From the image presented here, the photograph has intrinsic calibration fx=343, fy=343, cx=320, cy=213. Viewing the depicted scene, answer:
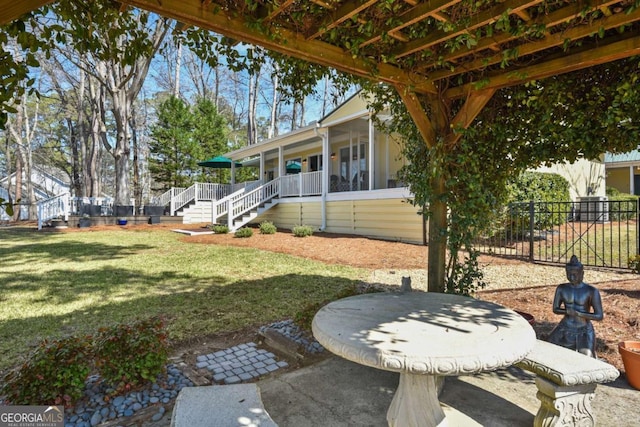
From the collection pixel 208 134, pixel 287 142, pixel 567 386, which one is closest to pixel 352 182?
pixel 287 142

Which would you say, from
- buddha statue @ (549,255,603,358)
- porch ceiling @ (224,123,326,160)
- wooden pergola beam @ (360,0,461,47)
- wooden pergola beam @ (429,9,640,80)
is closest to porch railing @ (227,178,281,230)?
porch ceiling @ (224,123,326,160)

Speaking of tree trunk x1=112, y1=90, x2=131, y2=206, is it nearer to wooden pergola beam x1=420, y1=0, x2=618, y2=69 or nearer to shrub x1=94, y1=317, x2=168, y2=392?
shrub x1=94, y1=317, x2=168, y2=392

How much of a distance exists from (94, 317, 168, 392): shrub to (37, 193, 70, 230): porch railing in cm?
1627

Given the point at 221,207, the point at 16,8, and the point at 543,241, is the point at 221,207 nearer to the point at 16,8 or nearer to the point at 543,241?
the point at 543,241

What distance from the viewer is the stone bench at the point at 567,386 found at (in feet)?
6.71

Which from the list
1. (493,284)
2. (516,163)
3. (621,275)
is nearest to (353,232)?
(493,284)

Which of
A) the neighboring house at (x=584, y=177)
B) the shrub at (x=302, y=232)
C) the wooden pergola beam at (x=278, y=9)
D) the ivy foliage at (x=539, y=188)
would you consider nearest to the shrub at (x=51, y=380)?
the wooden pergola beam at (x=278, y=9)

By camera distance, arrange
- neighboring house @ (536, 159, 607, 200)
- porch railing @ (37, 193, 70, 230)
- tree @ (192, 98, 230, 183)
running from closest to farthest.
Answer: neighboring house @ (536, 159, 607, 200) → porch railing @ (37, 193, 70, 230) → tree @ (192, 98, 230, 183)

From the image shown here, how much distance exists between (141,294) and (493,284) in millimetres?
6050

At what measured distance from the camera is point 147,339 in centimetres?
265

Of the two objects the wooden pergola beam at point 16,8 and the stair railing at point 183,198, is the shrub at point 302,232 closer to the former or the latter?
the stair railing at point 183,198

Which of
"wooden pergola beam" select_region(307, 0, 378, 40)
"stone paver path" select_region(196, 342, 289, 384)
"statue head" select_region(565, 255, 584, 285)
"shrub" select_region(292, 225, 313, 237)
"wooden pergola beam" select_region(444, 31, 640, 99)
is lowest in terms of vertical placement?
"stone paver path" select_region(196, 342, 289, 384)

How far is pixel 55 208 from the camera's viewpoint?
1609 cm

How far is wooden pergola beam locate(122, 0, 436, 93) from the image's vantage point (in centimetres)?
227
